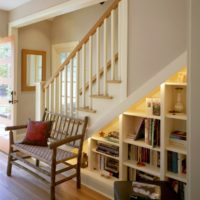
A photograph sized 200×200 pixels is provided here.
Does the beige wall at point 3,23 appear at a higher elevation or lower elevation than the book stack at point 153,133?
higher

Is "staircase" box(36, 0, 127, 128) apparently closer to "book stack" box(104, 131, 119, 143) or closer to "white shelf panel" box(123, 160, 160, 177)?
"book stack" box(104, 131, 119, 143)

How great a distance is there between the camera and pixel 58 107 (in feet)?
12.1

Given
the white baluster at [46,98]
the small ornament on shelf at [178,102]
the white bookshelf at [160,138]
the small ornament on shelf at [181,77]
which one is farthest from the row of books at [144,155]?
the white baluster at [46,98]

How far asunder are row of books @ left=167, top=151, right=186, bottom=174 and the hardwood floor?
2.81ft

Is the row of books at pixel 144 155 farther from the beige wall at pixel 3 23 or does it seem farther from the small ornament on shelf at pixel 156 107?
the beige wall at pixel 3 23

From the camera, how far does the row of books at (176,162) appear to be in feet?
8.09

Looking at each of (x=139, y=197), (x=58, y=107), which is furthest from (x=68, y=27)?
(x=139, y=197)

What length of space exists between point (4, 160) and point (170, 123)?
281 centimetres

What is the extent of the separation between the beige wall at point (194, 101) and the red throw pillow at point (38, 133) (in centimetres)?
247

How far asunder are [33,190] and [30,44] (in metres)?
3.19

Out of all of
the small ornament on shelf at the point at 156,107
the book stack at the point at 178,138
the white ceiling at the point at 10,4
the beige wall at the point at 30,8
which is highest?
the white ceiling at the point at 10,4

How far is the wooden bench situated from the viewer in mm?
2762

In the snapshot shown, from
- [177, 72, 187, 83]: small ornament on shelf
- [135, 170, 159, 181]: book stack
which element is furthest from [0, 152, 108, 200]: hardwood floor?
[177, 72, 187, 83]: small ornament on shelf

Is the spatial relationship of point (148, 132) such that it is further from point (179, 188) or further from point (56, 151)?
point (56, 151)
